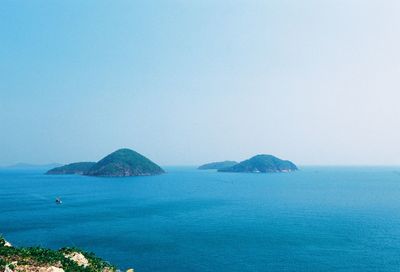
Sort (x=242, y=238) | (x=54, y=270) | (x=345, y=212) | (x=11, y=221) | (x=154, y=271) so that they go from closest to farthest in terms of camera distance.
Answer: (x=54, y=270), (x=154, y=271), (x=242, y=238), (x=11, y=221), (x=345, y=212)

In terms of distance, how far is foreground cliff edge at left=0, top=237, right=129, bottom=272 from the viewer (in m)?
29.2

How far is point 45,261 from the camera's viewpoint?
3200cm

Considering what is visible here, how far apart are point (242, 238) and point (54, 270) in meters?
65.3

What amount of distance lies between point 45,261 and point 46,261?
17 centimetres

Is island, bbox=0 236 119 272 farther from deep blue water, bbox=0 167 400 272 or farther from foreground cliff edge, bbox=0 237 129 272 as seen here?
deep blue water, bbox=0 167 400 272

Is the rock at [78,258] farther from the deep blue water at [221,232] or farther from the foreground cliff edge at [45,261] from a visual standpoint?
the deep blue water at [221,232]

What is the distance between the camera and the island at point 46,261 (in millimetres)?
29281

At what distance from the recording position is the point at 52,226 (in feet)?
344

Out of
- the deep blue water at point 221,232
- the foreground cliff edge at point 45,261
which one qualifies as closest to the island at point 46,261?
the foreground cliff edge at point 45,261

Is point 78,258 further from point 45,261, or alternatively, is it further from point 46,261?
point 45,261

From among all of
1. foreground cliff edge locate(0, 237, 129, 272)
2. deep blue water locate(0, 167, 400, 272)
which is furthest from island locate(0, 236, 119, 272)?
deep blue water locate(0, 167, 400, 272)

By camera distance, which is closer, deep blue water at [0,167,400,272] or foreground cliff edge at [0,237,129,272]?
foreground cliff edge at [0,237,129,272]

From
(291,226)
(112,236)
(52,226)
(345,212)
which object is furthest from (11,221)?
(345,212)

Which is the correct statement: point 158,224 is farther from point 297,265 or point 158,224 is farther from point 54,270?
point 54,270
